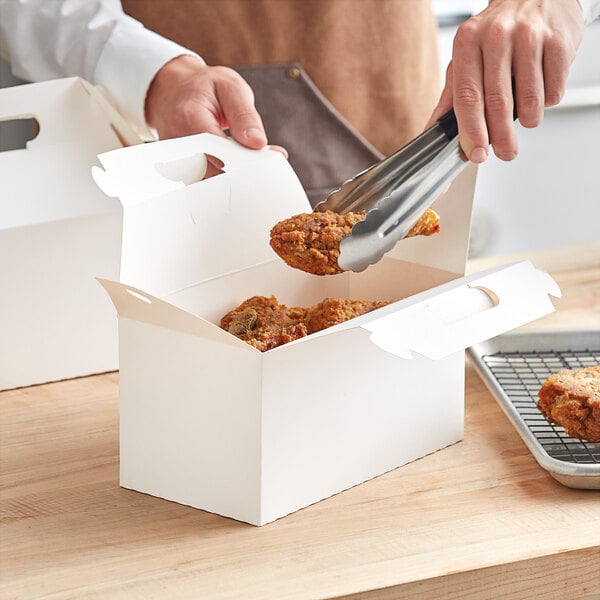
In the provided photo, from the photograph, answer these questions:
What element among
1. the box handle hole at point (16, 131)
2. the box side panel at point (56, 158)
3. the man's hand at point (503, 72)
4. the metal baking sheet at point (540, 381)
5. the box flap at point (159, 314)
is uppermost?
the man's hand at point (503, 72)

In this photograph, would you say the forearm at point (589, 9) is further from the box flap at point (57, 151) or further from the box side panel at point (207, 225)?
the box flap at point (57, 151)

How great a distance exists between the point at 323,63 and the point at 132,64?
1.24ft

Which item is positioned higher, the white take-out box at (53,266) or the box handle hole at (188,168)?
the box handle hole at (188,168)

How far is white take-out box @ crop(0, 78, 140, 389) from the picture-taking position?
1066 millimetres

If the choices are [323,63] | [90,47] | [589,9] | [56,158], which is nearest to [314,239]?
[56,158]

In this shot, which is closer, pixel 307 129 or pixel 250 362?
pixel 250 362

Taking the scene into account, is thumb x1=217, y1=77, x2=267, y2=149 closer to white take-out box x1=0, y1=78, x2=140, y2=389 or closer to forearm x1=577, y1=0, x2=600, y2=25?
white take-out box x1=0, y1=78, x2=140, y2=389

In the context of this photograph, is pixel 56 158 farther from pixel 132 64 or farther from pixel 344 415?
pixel 344 415

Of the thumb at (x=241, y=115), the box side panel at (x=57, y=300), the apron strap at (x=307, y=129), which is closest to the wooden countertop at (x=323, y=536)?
the box side panel at (x=57, y=300)

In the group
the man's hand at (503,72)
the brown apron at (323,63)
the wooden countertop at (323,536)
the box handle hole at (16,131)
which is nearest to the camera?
the wooden countertop at (323,536)

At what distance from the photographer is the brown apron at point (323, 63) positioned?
1.56 m

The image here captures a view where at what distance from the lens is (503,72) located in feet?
3.43

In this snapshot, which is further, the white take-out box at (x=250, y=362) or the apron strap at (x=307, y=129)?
the apron strap at (x=307, y=129)

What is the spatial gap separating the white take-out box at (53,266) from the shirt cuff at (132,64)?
17 cm
